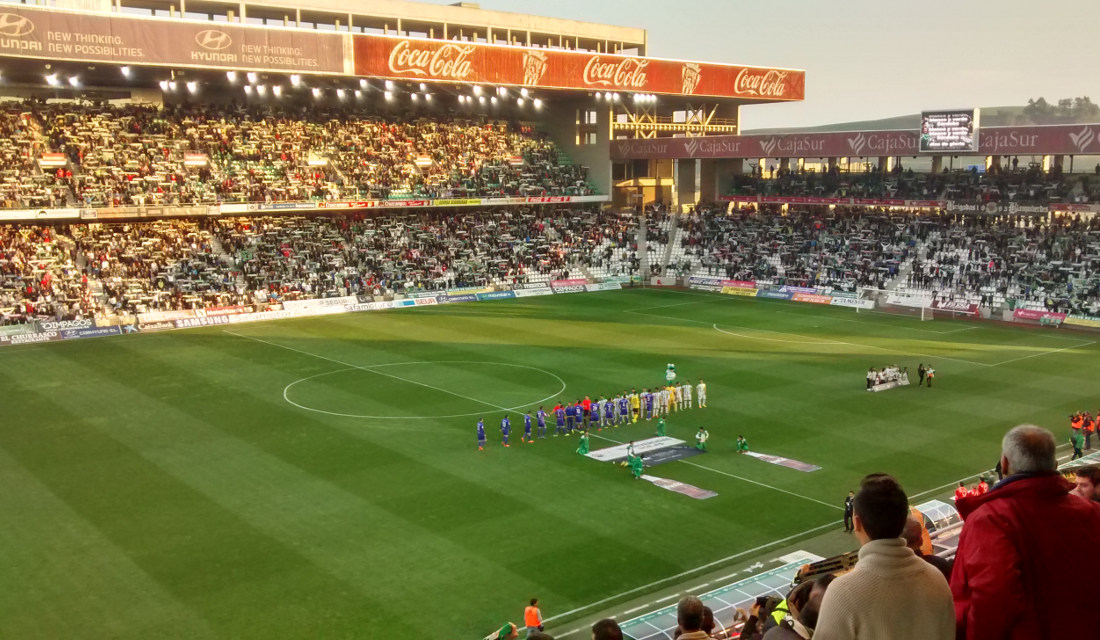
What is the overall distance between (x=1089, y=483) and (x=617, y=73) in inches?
2431

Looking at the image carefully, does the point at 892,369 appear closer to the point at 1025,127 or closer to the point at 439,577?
the point at 439,577

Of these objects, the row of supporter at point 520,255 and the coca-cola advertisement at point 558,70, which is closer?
the row of supporter at point 520,255

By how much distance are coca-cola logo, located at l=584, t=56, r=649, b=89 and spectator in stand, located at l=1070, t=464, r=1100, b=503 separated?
197ft

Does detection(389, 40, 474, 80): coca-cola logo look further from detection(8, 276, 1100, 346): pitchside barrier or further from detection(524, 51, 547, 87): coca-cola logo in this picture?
detection(8, 276, 1100, 346): pitchside barrier

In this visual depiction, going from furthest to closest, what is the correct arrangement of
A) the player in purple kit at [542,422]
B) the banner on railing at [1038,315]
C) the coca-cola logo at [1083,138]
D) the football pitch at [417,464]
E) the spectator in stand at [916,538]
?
the coca-cola logo at [1083,138]
the banner on railing at [1038,315]
the player in purple kit at [542,422]
the football pitch at [417,464]
the spectator in stand at [916,538]

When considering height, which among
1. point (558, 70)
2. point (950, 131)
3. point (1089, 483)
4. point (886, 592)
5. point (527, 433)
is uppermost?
point (558, 70)

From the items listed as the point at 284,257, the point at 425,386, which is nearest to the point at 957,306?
the point at 425,386

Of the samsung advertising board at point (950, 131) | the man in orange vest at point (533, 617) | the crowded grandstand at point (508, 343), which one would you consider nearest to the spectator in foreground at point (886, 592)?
the crowded grandstand at point (508, 343)

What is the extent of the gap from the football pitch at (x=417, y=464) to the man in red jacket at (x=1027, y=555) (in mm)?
12392

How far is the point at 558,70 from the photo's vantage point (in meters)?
63.9

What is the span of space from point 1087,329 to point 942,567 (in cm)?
4595

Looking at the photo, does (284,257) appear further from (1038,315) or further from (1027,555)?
(1027,555)

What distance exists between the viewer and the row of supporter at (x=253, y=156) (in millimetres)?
51156

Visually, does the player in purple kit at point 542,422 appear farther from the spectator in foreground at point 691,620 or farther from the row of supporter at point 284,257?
the row of supporter at point 284,257
